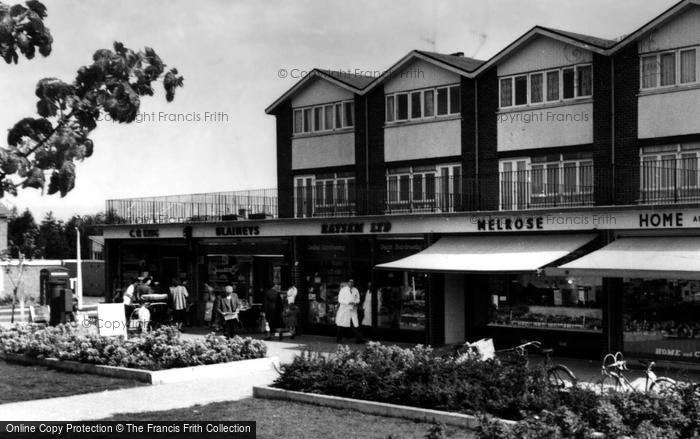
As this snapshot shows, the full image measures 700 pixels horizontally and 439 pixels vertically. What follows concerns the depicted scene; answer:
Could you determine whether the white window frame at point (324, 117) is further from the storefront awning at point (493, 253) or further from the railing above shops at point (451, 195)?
the storefront awning at point (493, 253)

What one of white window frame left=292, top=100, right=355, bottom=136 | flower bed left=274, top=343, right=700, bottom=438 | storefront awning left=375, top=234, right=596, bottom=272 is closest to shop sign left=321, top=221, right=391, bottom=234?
storefront awning left=375, top=234, right=596, bottom=272

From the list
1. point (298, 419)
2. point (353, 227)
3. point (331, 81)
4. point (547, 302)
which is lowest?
point (298, 419)

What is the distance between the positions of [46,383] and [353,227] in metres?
12.0

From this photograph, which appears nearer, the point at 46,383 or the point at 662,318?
the point at 46,383

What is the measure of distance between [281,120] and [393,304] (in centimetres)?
1003

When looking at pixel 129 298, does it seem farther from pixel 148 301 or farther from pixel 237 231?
pixel 237 231

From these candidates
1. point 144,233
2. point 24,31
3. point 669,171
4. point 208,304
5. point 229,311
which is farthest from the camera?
point 144,233

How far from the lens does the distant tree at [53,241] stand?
91.3 m

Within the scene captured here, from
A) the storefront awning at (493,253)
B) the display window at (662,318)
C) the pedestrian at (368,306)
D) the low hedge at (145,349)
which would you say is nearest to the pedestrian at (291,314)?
the pedestrian at (368,306)

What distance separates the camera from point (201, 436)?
11758 mm

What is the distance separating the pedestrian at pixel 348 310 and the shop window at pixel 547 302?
153 inches

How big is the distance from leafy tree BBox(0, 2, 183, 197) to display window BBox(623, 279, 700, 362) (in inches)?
669

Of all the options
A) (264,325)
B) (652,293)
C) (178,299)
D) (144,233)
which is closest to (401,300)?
(264,325)

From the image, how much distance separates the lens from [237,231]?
3133 cm
